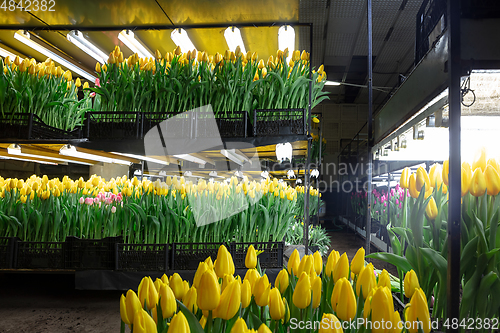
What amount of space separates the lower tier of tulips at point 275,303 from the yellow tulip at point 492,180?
30 centimetres

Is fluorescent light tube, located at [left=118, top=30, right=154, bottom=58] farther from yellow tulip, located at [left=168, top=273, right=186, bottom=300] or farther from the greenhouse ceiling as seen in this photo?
yellow tulip, located at [left=168, top=273, right=186, bottom=300]

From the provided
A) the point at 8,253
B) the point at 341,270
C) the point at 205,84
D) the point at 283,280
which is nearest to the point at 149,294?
the point at 283,280

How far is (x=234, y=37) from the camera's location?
8.91ft

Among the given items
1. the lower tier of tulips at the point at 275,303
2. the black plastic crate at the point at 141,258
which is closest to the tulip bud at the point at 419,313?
the lower tier of tulips at the point at 275,303

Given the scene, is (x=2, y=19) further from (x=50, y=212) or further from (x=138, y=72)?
(x=50, y=212)

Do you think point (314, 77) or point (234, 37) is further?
point (234, 37)

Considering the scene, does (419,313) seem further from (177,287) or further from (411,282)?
(177,287)

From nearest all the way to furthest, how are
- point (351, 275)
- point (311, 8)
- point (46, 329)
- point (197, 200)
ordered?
point (351, 275)
point (46, 329)
point (197, 200)
point (311, 8)

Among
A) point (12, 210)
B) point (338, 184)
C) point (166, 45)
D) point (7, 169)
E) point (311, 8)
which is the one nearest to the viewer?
point (12, 210)

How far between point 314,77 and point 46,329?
95.1 inches

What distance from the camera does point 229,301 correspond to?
0.51 metres

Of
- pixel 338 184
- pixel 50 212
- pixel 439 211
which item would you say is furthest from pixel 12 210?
pixel 338 184

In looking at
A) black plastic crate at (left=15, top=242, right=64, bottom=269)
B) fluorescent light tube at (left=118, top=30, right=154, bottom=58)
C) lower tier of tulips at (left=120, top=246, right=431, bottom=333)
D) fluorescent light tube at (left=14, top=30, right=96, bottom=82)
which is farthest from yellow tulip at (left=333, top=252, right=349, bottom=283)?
fluorescent light tube at (left=14, top=30, right=96, bottom=82)

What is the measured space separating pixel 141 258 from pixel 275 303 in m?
1.65
